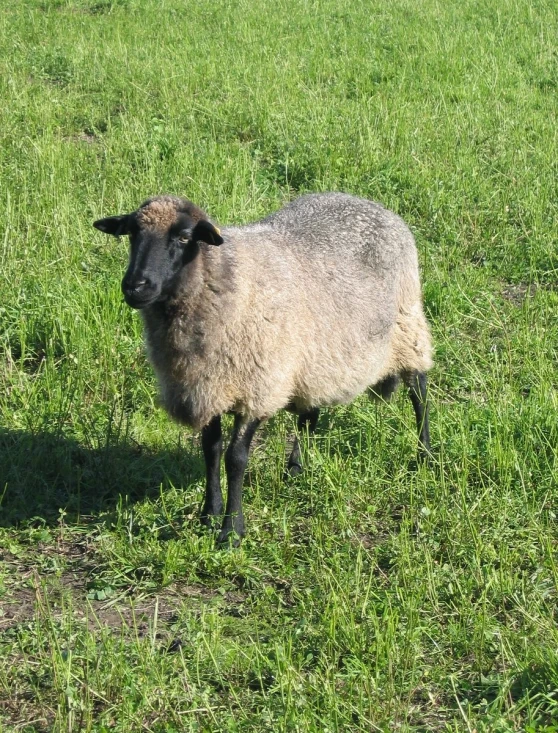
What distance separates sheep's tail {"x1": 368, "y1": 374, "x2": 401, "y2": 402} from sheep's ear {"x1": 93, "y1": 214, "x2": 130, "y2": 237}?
2.00m

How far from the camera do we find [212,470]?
503 centimetres

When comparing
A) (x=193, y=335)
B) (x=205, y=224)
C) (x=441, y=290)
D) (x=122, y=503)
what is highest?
(x=205, y=224)

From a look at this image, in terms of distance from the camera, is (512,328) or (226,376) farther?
(512,328)

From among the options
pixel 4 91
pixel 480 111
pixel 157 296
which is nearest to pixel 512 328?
pixel 157 296

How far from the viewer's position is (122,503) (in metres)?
5.24

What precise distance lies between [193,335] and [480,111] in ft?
21.8

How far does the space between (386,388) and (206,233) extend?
1.98 metres

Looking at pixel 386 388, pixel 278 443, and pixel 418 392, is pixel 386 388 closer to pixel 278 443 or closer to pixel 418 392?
pixel 418 392

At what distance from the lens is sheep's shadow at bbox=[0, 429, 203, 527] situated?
204 inches

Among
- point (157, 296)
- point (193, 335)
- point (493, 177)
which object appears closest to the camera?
point (157, 296)

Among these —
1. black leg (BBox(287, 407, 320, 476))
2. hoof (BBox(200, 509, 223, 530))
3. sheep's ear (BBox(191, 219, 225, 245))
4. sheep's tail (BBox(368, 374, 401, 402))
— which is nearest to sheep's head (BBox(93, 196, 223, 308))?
sheep's ear (BBox(191, 219, 225, 245))

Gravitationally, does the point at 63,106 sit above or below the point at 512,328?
above

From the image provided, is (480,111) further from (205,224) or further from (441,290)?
(205,224)

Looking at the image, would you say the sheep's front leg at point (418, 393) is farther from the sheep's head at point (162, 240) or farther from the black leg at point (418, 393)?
the sheep's head at point (162, 240)
